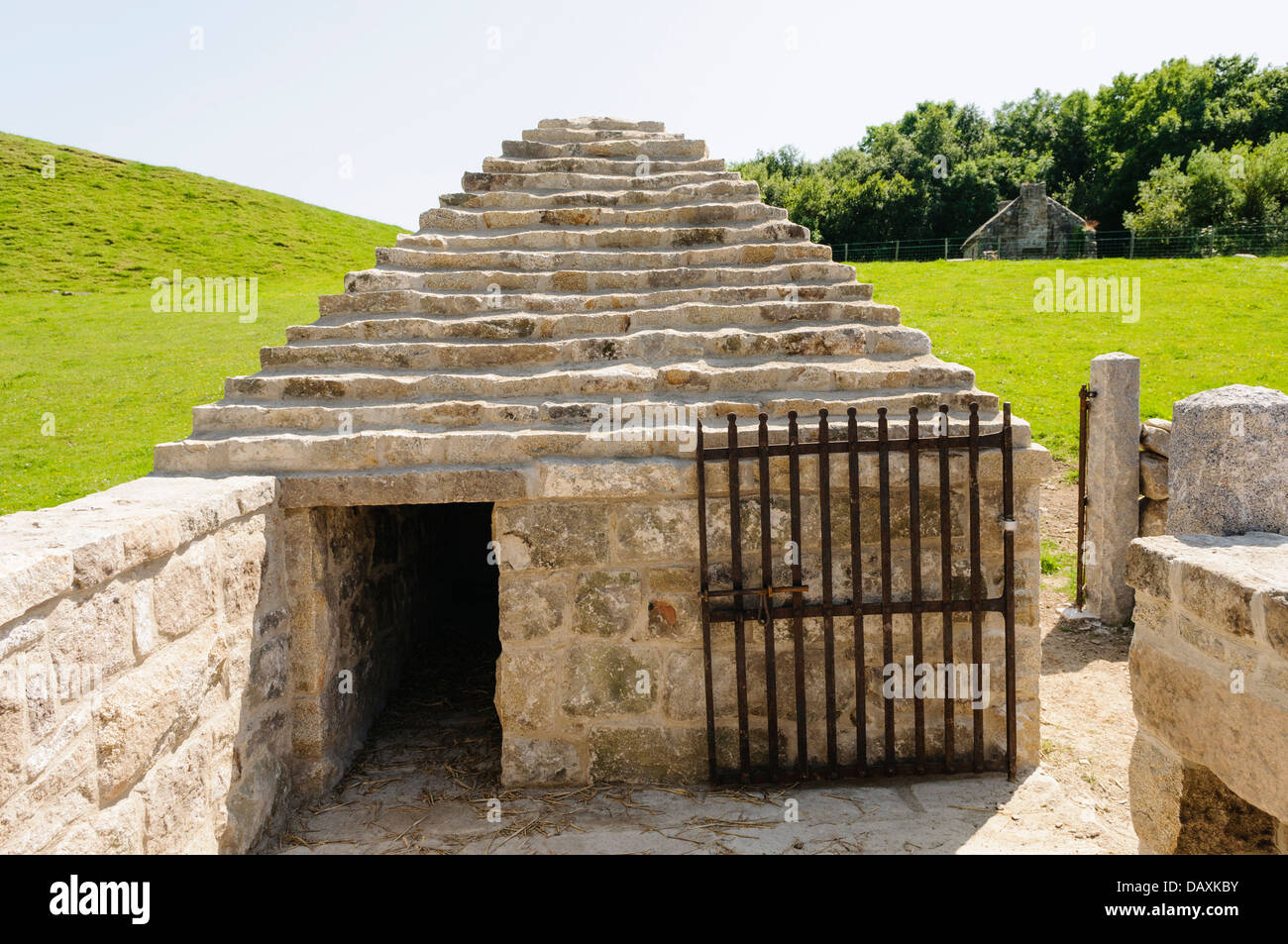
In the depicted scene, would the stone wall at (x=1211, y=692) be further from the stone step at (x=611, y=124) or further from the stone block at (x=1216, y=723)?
the stone step at (x=611, y=124)

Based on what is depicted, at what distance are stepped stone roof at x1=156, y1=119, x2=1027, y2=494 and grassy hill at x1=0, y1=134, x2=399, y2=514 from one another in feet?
19.3

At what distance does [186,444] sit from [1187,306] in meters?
18.5

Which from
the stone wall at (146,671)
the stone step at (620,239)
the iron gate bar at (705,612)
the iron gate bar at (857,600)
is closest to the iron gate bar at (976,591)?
the iron gate bar at (857,600)

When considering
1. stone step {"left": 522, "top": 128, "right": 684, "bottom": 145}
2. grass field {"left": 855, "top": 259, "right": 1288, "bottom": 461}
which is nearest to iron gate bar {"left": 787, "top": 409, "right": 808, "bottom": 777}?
stone step {"left": 522, "top": 128, "right": 684, "bottom": 145}

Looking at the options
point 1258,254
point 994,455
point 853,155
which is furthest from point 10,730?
point 853,155

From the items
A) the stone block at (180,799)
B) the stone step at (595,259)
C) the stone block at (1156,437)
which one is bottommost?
the stone block at (180,799)

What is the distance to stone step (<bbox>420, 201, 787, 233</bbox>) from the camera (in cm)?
604

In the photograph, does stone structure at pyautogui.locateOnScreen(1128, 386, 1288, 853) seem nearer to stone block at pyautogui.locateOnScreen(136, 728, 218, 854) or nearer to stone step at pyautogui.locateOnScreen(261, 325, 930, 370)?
stone step at pyautogui.locateOnScreen(261, 325, 930, 370)

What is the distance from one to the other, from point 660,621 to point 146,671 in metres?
2.27

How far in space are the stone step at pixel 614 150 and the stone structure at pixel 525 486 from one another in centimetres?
177

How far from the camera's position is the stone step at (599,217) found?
6039 mm

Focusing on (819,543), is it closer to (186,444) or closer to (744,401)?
(744,401)

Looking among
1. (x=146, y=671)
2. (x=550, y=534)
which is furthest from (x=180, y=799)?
(x=550, y=534)

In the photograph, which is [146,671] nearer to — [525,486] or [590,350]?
[525,486]
